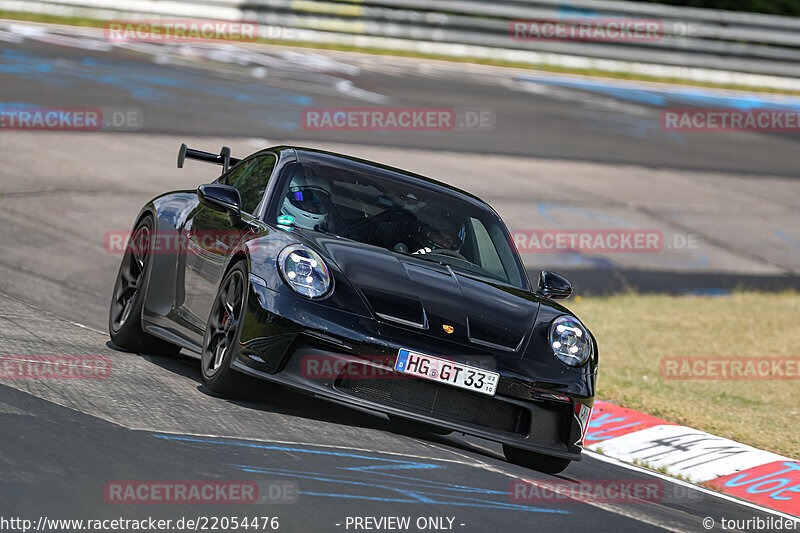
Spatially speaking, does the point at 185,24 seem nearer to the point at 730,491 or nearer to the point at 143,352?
the point at 143,352

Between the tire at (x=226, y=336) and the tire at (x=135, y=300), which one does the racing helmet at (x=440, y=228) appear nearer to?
the tire at (x=226, y=336)

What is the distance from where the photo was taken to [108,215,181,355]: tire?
747 cm

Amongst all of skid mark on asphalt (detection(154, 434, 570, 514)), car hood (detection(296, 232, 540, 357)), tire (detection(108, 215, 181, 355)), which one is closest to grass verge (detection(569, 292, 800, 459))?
car hood (detection(296, 232, 540, 357))

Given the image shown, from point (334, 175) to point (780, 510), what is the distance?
3.07 metres

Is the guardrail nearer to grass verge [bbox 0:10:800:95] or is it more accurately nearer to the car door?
grass verge [bbox 0:10:800:95]

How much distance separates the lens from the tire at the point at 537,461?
6.29m

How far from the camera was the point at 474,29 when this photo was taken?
75.4 ft

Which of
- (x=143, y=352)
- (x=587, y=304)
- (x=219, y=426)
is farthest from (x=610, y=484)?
(x=587, y=304)

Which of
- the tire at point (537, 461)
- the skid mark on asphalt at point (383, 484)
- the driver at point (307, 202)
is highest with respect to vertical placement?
the driver at point (307, 202)

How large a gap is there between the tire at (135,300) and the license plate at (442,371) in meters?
2.32

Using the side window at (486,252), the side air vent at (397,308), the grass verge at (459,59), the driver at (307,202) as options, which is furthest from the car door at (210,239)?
the grass verge at (459,59)

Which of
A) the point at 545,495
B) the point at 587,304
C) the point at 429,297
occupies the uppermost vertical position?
the point at 429,297

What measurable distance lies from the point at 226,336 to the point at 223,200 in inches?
34.1

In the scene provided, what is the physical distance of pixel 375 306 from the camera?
19.2ft
